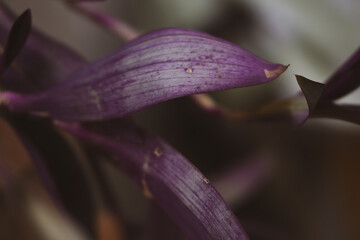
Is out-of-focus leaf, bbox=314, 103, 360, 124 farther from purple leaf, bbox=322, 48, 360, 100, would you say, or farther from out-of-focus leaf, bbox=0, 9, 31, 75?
out-of-focus leaf, bbox=0, 9, 31, 75

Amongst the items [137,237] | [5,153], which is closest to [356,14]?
[137,237]

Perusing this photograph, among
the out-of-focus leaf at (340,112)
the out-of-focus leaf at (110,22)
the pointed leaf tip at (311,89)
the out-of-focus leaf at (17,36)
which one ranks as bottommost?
the out-of-focus leaf at (340,112)

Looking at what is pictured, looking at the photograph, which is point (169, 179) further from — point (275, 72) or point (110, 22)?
point (110, 22)

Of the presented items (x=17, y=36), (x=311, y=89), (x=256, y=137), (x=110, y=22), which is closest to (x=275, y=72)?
(x=311, y=89)

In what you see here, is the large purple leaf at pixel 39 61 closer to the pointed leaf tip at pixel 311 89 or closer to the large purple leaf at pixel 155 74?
the large purple leaf at pixel 155 74

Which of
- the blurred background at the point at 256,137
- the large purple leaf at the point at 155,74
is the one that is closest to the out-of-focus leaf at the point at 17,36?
the large purple leaf at the point at 155,74

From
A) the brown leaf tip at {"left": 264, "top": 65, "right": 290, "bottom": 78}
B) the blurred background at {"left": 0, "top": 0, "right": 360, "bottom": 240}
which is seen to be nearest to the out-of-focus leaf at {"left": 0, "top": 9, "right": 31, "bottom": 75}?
the brown leaf tip at {"left": 264, "top": 65, "right": 290, "bottom": 78}
